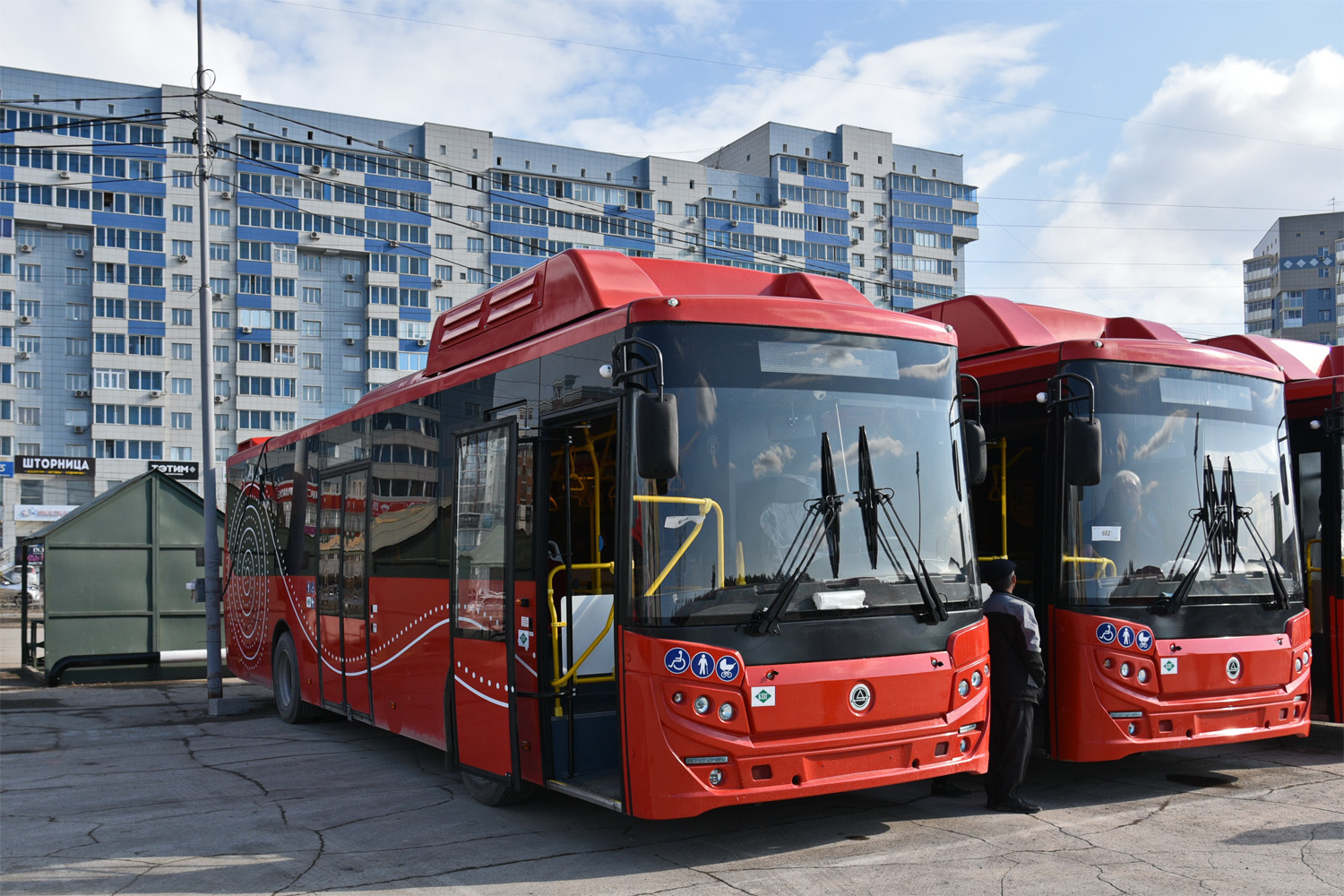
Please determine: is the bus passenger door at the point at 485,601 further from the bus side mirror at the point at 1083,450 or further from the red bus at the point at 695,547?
the bus side mirror at the point at 1083,450

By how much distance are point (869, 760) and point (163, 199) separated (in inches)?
2891

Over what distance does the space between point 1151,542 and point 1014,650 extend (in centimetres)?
131

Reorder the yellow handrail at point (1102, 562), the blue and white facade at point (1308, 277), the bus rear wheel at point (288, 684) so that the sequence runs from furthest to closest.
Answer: the blue and white facade at point (1308, 277), the bus rear wheel at point (288, 684), the yellow handrail at point (1102, 562)

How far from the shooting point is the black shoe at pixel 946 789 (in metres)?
8.48

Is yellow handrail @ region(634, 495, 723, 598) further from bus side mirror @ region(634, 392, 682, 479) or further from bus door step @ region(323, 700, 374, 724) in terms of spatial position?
bus door step @ region(323, 700, 374, 724)

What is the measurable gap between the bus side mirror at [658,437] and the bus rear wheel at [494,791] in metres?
2.76

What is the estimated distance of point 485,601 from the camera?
8.06 meters

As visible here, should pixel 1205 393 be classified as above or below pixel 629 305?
below

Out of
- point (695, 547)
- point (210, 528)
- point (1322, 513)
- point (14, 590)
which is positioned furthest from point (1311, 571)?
point (14, 590)

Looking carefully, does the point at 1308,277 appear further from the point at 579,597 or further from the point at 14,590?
the point at 579,597

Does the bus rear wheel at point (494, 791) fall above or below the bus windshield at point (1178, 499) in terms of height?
below

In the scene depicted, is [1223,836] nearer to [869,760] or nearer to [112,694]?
[869,760]

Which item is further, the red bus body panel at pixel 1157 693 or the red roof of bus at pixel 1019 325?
the red roof of bus at pixel 1019 325

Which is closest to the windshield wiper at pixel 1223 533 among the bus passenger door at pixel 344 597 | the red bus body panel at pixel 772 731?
the red bus body panel at pixel 772 731
